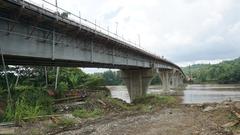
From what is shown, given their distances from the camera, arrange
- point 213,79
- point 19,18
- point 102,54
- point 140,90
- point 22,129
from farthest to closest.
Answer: point 213,79 → point 140,90 → point 102,54 → point 19,18 → point 22,129

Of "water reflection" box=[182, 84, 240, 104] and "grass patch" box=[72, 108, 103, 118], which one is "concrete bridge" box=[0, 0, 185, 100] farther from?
"water reflection" box=[182, 84, 240, 104]

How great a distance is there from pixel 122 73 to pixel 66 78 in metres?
11.8

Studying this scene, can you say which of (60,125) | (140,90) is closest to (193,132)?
(60,125)

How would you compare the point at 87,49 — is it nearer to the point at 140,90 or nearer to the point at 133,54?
the point at 133,54

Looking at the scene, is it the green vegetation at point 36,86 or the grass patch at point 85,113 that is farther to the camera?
the grass patch at point 85,113

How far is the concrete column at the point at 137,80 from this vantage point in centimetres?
6094

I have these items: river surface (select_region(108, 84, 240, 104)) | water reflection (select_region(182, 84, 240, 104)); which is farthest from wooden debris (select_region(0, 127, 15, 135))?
water reflection (select_region(182, 84, 240, 104))

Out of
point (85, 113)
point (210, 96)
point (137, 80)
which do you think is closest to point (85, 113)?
point (85, 113)

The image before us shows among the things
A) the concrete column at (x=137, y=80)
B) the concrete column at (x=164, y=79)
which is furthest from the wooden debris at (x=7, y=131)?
the concrete column at (x=164, y=79)

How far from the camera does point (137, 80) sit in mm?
61375

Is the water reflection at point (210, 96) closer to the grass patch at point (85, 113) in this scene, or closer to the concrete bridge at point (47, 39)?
the concrete bridge at point (47, 39)

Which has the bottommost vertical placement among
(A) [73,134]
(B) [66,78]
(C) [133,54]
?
(A) [73,134]

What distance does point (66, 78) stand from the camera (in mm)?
54688

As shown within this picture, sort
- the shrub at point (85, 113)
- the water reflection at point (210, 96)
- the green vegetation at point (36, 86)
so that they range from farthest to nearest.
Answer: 1. the water reflection at point (210, 96)
2. the shrub at point (85, 113)
3. the green vegetation at point (36, 86)
